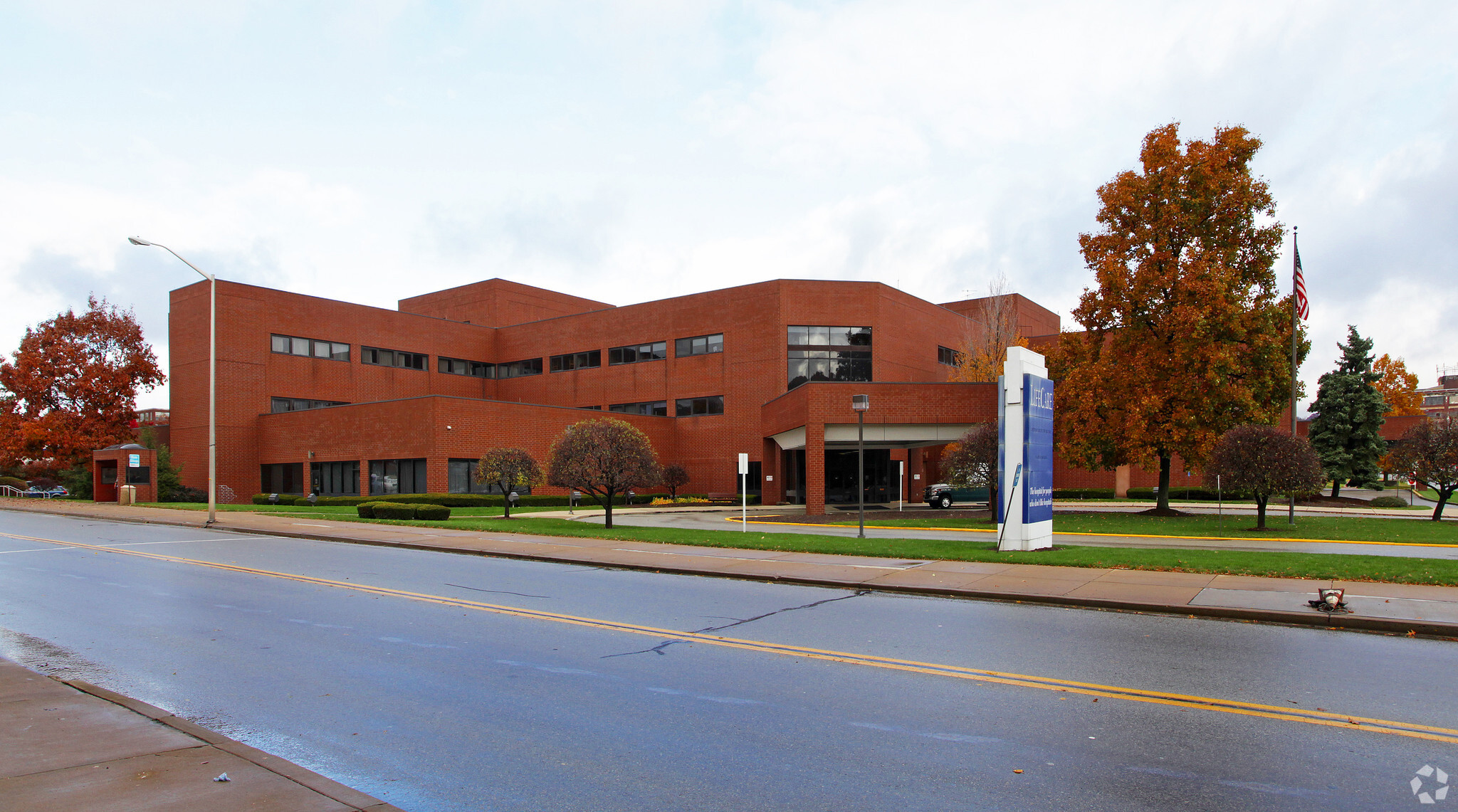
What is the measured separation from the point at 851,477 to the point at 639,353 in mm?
16599

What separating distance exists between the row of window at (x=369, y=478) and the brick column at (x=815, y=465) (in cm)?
1558

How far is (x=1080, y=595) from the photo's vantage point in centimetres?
1127

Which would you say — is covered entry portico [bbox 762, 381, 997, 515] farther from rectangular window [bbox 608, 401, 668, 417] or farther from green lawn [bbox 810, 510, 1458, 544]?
rectangular window [bbox 608, 401, 668, 417]

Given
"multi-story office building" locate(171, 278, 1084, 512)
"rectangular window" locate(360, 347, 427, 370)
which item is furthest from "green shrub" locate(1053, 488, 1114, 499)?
"rectangular window" locate(360, 347, 427, 370)

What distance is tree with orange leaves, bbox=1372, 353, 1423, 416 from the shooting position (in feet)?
202

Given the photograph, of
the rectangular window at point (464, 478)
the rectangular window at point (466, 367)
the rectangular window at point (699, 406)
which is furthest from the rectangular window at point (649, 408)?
the rectangular window at point (466, 367)

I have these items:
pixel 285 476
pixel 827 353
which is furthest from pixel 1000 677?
pixel 285 476

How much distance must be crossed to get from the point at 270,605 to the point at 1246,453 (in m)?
21.9

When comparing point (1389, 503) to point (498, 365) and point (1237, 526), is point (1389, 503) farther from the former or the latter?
point (498, 365)

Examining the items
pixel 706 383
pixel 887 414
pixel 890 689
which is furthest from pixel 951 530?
pixel 706 383

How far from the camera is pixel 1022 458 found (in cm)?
1683

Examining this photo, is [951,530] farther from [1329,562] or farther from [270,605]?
[270,605]

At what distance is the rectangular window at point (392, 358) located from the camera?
53.7 metres

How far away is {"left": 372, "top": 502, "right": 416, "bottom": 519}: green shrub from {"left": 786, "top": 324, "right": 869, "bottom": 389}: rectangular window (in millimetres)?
24176
